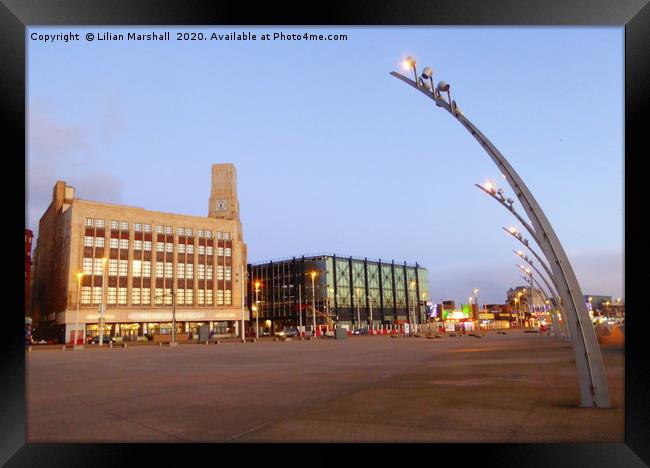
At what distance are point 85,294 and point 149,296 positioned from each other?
36.2 feet

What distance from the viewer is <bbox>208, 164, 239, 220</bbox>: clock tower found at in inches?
4496

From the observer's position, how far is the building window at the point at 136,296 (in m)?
90.3

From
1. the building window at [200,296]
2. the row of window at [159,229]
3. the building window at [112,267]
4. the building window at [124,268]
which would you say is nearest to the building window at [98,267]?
the building window at [112,267]

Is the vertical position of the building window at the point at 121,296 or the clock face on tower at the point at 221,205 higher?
the clock face on tower at the point at 221,205

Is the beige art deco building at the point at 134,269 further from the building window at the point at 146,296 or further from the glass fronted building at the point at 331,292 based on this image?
the glass fronted building at the point at 331,292

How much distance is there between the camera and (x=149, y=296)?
92625 millimetres

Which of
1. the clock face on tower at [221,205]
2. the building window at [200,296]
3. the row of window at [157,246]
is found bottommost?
the building window at [200,296]

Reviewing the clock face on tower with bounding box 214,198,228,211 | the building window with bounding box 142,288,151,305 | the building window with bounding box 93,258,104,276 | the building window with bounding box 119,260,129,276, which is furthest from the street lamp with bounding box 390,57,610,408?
the clock face on tower with bounding box 214,198,228,211

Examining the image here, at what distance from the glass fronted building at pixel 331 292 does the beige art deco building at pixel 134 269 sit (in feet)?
66.6

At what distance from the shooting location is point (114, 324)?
289ft

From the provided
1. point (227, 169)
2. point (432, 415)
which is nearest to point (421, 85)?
point (432, 415)

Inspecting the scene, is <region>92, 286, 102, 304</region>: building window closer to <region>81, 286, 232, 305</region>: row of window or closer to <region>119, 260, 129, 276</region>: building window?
<region>81, 286, 232, 305</region>: row of window

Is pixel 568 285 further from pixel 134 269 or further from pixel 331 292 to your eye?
pixel 331 292
